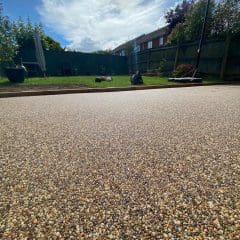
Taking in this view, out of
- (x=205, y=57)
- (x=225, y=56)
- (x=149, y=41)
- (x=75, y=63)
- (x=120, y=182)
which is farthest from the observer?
(x=149, y=41)

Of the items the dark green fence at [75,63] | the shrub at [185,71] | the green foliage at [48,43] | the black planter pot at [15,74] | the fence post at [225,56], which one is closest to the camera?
the black planter pot at [15,74]

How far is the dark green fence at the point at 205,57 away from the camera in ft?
29.3

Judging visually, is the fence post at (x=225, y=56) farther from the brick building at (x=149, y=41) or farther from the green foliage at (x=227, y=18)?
the brick building at (x=149, y=41)

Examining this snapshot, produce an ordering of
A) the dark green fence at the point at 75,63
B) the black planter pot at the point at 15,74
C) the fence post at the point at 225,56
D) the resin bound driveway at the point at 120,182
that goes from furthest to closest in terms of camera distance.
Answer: the dark green fence at the point at 75,63, the fence post at the point at 225,56, the black planter pot at the point at 15,74, the resin bound driveway at the point at 120,182

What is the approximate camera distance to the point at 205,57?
10.0 metres

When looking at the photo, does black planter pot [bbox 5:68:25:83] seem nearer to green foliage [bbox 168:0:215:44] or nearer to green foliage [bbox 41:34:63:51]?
green foliage [bbox 41:34:63:51]

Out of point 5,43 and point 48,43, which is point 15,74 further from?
point 48,43

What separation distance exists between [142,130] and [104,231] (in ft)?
4.78

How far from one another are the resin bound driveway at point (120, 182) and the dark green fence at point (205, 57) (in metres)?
8.04

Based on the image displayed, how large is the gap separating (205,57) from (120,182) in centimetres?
1038

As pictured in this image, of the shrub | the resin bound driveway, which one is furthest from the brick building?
the resin bound driveway

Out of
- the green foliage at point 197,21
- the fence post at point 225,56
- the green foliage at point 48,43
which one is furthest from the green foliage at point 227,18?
the green foliage at point 48,43

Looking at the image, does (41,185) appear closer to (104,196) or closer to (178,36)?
(104,196)

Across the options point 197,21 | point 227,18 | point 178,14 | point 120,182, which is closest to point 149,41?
point 178,14
